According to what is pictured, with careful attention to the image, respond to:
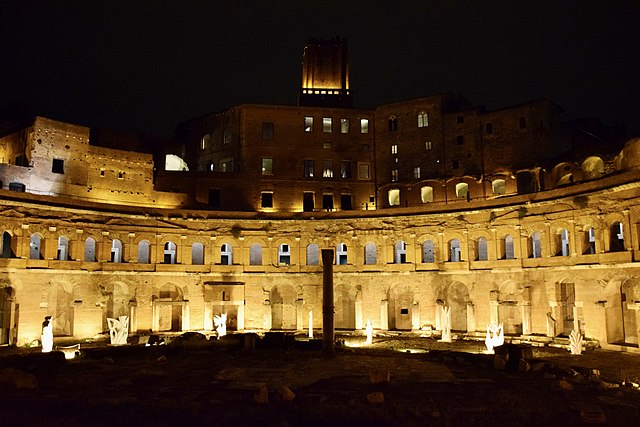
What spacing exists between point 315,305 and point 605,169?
22301 millimetres

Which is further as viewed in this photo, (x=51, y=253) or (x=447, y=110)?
(x=447, y=110)

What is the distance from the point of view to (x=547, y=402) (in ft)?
54.1

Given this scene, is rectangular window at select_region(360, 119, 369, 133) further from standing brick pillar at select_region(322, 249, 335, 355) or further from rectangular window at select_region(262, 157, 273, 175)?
standing brick pillar at select_region(322, 249, 335, 355)

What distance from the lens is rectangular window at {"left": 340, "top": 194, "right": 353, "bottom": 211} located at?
49.5m

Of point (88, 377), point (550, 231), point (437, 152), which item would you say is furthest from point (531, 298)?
point (88, 377)

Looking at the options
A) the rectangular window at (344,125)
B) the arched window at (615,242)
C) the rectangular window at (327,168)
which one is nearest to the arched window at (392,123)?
the rectangular window at (344,125)

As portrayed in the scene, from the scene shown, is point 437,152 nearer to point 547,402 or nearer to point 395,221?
point 395,221

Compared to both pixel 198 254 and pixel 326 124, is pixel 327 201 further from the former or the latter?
pixel 198 254

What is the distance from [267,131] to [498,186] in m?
20.5

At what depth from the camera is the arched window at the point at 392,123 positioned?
5022 centimetres

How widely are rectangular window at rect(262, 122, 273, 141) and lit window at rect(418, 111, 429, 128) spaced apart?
1328 centimetres

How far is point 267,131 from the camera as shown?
49469mm

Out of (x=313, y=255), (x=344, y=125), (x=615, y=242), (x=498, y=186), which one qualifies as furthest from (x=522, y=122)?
(x=313, y=255)

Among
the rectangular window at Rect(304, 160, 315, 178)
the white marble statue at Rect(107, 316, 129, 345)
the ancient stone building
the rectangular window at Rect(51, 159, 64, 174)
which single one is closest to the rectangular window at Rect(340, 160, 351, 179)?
the ancient stone building
